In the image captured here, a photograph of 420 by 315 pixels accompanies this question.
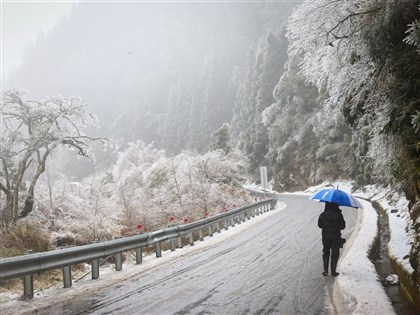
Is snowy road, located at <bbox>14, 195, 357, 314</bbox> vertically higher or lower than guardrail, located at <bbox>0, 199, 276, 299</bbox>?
lower

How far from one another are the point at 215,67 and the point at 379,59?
108583mm

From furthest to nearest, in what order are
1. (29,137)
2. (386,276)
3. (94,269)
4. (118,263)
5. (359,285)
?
(29,137) < (118,263) < (94,269) < (386,276) < (359,285)

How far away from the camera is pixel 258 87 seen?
7788 cm

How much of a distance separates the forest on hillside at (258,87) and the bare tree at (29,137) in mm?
6124

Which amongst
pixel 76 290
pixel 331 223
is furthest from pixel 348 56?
pixel 76 290

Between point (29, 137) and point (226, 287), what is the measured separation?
610 inches

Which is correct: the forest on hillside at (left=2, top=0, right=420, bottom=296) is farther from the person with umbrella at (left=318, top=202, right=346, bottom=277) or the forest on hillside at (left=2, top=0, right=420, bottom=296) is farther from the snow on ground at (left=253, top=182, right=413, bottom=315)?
the person with umbrella at (left=318, top=202, right=346, bottom=277)

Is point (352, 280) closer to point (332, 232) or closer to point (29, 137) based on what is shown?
point (332, 232)

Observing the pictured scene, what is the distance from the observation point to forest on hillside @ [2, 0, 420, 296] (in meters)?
8.66

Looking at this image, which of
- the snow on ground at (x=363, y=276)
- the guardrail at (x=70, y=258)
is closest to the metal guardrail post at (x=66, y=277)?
the guardrail at (x=70, y=258)

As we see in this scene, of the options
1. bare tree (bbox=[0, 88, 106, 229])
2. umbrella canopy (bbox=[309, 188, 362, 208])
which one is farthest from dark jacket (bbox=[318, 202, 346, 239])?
bare tree (bbox=[0, 88, 106, 229])

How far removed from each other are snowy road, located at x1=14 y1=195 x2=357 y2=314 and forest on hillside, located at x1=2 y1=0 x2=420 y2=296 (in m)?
1.93

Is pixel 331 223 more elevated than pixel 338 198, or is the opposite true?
pixel 338 198

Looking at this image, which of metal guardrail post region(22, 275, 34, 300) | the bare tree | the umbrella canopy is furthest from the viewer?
the bare tree
